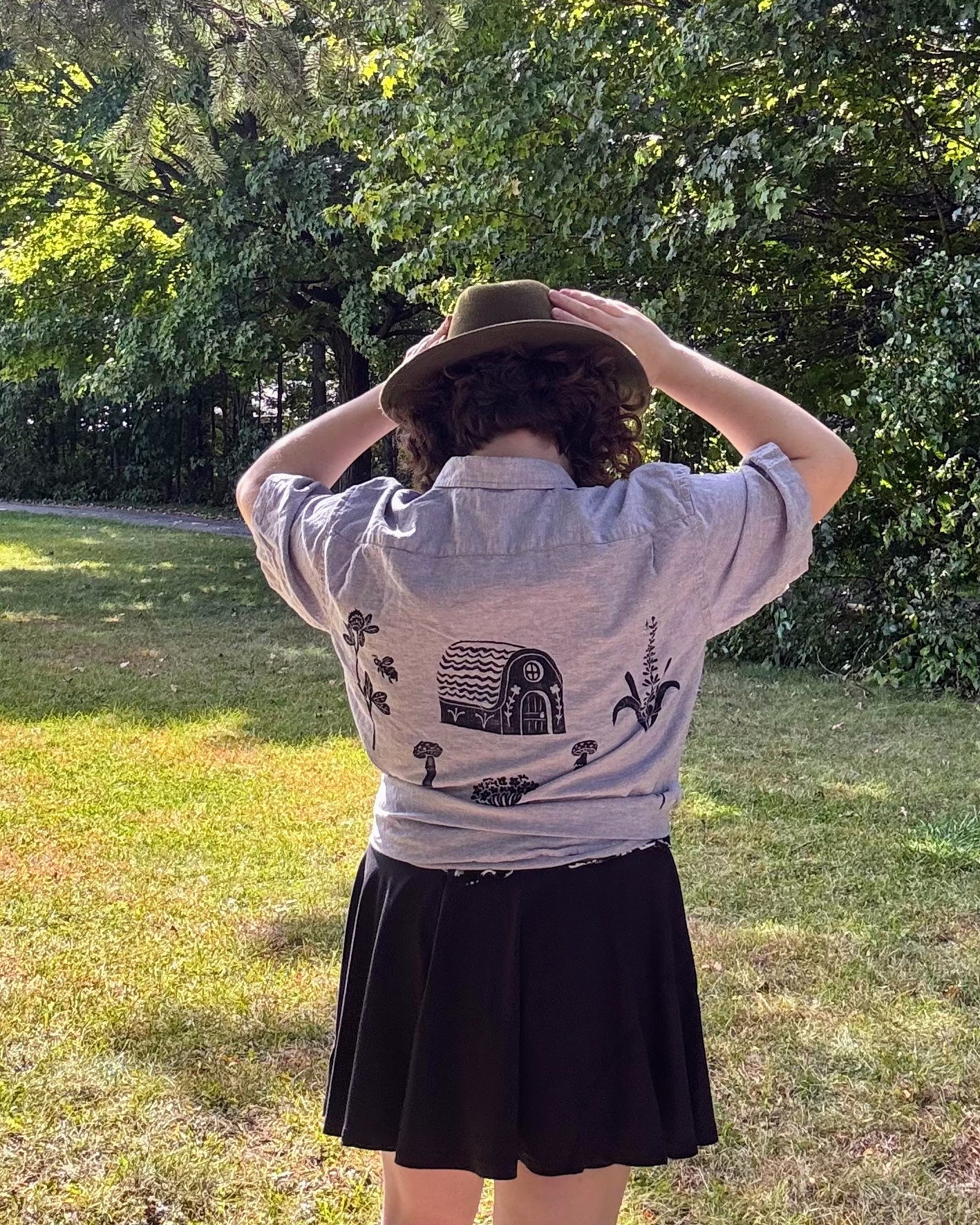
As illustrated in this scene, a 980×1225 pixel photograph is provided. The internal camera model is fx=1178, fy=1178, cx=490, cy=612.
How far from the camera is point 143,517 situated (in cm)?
2245

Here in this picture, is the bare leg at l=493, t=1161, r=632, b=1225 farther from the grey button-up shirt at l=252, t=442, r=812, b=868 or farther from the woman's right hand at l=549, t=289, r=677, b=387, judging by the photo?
the woman's right hand at l=549, t=289, r=677, b=387

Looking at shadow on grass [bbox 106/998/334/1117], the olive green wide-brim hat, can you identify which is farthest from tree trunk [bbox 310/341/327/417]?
the olive green wide-brim hat

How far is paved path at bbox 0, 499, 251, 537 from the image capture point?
2019cm

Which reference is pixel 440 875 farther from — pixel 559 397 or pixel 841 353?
pixel 841 353

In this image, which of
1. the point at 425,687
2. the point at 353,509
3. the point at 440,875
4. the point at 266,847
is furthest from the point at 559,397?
the point at 266,847

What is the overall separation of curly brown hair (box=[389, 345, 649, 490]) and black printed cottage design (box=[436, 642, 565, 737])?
0.89 feet

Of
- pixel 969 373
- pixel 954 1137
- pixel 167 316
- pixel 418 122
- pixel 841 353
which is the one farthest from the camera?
pixel 167 316

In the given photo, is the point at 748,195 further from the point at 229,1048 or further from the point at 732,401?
the point at 732,401

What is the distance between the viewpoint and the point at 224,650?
31.4 feet

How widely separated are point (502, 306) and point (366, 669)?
52 cm

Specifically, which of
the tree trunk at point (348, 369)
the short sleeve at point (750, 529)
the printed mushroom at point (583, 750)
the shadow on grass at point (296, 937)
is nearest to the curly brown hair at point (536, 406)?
the short sleeve at point (750, 529)

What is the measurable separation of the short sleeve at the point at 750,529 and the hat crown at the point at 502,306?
302mm

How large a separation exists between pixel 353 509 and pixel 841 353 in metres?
8.45

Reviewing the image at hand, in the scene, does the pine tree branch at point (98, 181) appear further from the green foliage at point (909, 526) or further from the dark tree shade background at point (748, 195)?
the green foliage at point (909, 526)
